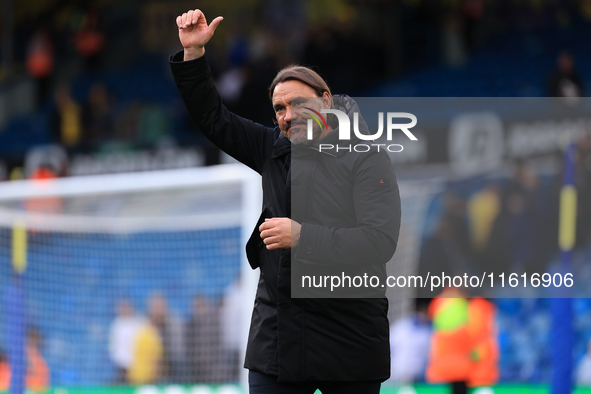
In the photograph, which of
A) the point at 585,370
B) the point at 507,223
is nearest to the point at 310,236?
the point at 507,223

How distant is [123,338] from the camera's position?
6.64 meters

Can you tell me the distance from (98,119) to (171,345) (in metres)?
5.15

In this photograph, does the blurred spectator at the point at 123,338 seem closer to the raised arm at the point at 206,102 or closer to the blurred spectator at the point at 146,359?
the blurred spectator at the point at 146,359

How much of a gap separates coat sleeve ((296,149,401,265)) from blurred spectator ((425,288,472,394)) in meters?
3.19

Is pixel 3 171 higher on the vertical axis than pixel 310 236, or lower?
higher

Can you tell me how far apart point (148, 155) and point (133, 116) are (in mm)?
1390

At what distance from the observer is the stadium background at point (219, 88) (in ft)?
20.5

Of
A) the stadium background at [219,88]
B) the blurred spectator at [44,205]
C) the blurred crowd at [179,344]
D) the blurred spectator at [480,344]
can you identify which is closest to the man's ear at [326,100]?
the stadium background at [219,88]

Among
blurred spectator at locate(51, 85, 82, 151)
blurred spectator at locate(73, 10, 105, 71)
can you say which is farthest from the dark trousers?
blurred spectator at locate(73, 10, 105, 71)

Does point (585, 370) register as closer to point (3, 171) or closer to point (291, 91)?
point (291, 91)

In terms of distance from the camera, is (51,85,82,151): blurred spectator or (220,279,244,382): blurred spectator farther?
(51,85,82,151): blurred spectator

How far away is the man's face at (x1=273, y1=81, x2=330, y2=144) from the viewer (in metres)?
2.09

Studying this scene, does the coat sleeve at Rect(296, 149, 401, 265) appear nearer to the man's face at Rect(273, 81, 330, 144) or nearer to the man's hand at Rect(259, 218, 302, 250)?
the man's hand at Rect(259, 218, 302, 250)

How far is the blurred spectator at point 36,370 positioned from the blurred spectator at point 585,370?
4.05 m
